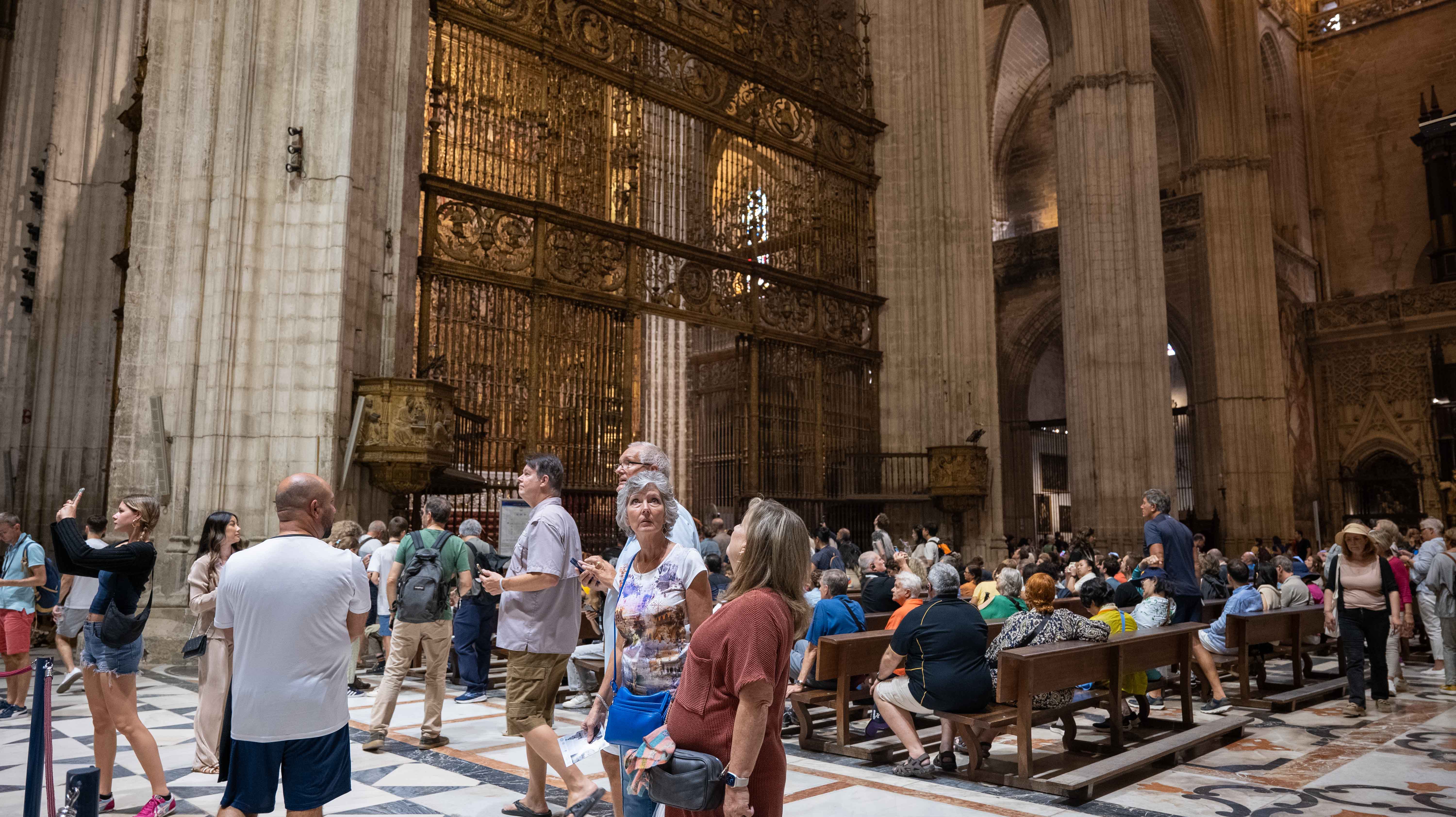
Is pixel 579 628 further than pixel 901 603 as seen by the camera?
No

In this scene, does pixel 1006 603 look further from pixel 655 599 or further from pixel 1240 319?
pixel 1240 319

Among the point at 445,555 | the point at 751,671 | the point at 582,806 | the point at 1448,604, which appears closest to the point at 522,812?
the point at 582,806

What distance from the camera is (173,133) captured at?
953 cm

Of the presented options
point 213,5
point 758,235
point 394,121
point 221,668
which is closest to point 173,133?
point 213,5

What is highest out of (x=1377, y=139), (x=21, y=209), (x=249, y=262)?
(x=1377, y=139)

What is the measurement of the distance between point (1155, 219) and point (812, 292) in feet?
32.0

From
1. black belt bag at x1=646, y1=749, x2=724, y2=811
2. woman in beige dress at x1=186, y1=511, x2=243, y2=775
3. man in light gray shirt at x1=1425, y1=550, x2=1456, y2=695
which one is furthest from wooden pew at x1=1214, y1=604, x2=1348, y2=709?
woman in beige dress at x1=186, y1=511, x2=243, y2=775

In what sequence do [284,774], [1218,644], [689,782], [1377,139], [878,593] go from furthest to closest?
1. [1377,139]
2. [878,593]
3. [1218,644]
4. [284,774]
5. [689,782]

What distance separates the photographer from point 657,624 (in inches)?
126

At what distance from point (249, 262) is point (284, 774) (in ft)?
24.1

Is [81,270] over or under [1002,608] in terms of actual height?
over

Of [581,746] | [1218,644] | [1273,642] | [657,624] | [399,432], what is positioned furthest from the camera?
[399,432]

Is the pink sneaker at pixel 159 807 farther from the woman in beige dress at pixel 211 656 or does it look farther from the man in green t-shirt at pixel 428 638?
the man in green t-shirt at pixel 428 638

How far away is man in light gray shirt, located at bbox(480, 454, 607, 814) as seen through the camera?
4.25 metres
